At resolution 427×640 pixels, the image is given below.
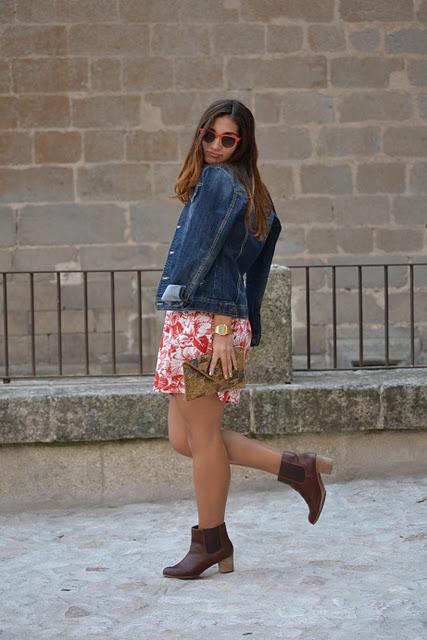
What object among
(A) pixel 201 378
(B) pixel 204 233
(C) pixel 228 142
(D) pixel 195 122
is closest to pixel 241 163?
(C) pixel 228 142

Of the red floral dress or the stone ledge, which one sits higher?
the red floral dress

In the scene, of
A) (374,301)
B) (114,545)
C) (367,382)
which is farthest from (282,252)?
(114,545)

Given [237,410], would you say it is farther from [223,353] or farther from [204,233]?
[204,233]

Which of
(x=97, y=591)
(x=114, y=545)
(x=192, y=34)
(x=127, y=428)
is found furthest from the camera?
(x=192, y=34)

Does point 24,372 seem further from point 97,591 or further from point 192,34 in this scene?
point 97,591

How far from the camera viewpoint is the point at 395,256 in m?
8.44

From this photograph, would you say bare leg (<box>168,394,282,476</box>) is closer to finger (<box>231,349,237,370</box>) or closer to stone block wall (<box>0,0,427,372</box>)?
finger (<box>231,349,237,370</box>)

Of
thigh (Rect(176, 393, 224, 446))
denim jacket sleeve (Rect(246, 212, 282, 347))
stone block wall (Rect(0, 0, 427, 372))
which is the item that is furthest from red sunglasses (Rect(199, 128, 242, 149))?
stone block wall (Rect(0, 0, 427, 372))

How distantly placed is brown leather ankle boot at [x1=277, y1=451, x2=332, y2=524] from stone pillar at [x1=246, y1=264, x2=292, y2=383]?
1.21 meters

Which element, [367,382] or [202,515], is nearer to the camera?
[202,515]

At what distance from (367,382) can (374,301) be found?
351 cm

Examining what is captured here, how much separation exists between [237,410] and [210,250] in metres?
1.47

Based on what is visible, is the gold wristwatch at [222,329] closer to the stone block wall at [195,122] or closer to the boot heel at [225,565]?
the boot heel at [225,565]

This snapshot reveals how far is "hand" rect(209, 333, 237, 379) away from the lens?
355cm
